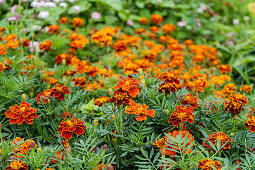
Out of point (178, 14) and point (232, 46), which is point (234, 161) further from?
point (178, 14)

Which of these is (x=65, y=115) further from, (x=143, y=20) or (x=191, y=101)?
(x=143, y=20)

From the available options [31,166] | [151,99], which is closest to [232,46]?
[151,99]

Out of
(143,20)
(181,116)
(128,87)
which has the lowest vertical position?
(143,20)

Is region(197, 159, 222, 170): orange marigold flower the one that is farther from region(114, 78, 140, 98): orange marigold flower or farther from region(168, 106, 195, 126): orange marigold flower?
region(114, 78, 140, 98): orange marigold flower

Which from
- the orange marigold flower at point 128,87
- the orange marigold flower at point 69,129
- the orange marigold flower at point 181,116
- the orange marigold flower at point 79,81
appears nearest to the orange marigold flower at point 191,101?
the orange marigold flower at point 181,116

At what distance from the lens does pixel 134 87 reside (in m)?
1.27

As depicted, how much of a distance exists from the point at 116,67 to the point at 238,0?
2857mm

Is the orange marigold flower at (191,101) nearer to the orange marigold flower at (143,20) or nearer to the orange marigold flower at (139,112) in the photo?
the orange marigold flower at (139,112)

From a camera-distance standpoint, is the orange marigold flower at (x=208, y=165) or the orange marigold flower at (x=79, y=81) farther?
the orange marigold flower at (x=79, y=81)

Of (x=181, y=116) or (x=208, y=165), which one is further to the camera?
(x=181, y=116)

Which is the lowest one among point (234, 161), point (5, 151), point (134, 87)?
point (234, 161)

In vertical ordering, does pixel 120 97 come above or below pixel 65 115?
above

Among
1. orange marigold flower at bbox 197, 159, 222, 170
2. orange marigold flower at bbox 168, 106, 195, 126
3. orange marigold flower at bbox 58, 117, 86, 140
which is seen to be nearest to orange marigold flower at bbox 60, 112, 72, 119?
orange marigold flower at bbox 58, 117, 86, 140

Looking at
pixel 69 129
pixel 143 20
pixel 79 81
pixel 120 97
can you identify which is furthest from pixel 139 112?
pixel 143 20
